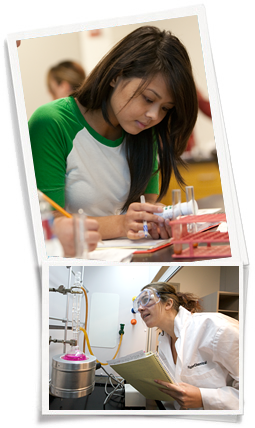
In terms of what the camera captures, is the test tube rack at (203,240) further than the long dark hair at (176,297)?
No

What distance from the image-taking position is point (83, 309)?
83 centimetres

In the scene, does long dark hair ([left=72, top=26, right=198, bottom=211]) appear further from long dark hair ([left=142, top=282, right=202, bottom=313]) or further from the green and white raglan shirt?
long dark hair ([left=142, top=282, right=202, bottom=313])

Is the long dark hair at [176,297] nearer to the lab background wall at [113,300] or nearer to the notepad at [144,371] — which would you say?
the lab background wall at [113,300]

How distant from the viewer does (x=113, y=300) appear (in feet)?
Answer: 2.65

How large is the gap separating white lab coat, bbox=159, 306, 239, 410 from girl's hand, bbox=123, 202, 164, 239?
248 mm

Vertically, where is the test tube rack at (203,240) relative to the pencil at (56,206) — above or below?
below

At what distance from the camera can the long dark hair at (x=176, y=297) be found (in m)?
0.80

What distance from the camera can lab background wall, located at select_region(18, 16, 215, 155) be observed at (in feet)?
2.19

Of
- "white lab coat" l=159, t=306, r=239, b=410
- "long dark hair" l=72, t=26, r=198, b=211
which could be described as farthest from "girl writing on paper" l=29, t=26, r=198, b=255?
"white lab coat" l=159, t=306, r=239, b=410

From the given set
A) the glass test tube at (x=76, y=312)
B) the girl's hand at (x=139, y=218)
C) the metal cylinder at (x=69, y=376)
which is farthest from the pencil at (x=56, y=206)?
the metal cylinder at (x=69, y=376)

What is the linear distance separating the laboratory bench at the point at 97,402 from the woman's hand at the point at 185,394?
→ 0.05 meters

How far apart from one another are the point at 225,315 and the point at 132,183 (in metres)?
0.36

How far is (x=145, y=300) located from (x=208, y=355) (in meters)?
0.20

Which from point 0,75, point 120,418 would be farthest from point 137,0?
point 120,418
